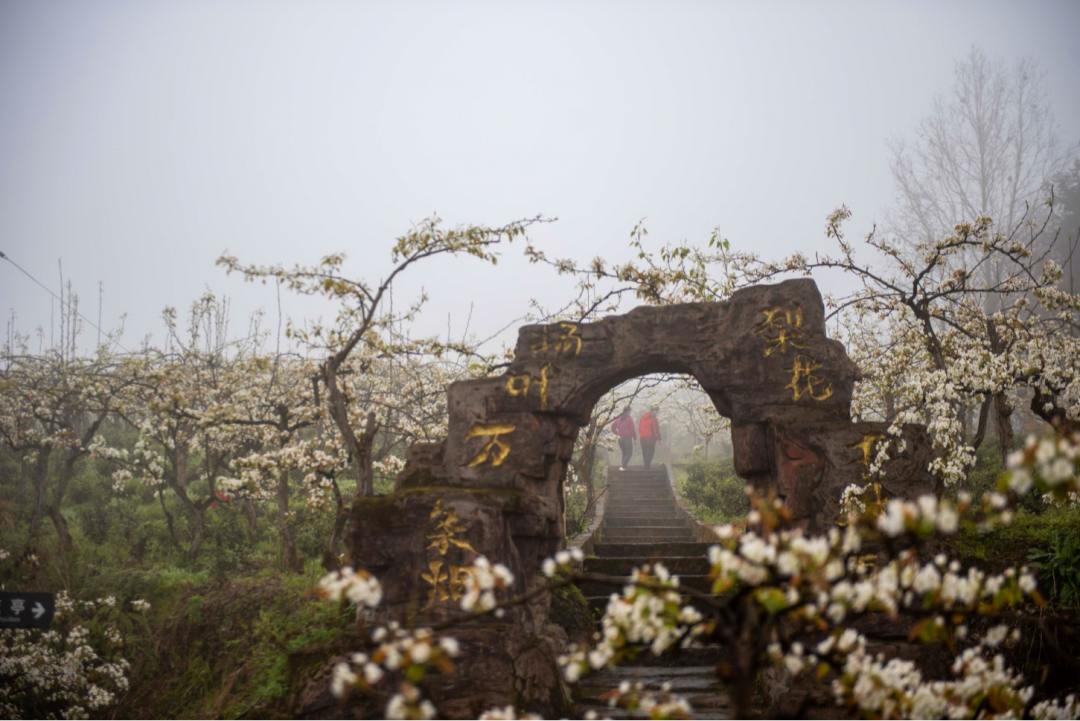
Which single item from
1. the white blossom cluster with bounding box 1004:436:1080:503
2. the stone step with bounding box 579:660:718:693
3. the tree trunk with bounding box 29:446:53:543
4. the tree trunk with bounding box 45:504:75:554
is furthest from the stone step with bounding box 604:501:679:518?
the white blossom cluster with bounding box 1004:436:1080:503

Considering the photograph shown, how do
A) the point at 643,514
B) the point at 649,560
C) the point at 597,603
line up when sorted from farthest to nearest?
the point at 643,514
the point at 649,560
the point at 597,603

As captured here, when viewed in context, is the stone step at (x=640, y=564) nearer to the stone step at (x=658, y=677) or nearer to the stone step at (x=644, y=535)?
the stone step at (x=658, y=677)

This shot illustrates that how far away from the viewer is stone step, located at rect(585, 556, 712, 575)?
33.1 ft

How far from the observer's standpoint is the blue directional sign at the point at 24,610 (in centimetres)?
610

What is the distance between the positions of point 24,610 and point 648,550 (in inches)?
313

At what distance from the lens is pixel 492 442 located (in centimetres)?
751

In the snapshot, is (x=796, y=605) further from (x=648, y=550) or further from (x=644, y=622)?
(x=648, y=550)

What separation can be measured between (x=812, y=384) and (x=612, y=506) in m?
10.1

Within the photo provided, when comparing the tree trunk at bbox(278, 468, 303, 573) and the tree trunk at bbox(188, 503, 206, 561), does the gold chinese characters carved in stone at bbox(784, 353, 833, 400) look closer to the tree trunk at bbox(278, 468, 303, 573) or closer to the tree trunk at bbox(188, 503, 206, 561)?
the tree trunk at bbox(278, 468, 303, 573)

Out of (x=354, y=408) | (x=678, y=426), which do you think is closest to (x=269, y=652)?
(x=354, y=408)

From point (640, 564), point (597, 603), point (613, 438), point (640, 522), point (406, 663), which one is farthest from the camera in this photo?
point (613, 438)

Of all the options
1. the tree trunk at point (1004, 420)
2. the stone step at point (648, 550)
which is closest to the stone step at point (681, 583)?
the stone step at point (648, 550)

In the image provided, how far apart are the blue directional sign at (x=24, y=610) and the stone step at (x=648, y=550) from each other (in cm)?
743

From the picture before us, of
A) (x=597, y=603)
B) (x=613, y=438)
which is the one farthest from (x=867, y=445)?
(x=613, y=438)
